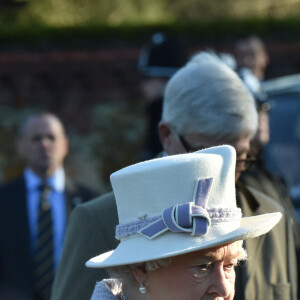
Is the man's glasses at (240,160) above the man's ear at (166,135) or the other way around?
the other way around

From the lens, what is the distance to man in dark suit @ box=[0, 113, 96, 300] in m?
6.46

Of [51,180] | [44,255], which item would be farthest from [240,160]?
[51,180]

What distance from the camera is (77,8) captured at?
18797mm

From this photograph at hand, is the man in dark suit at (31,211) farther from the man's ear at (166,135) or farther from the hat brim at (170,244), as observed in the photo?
the hat brim at (170,244)

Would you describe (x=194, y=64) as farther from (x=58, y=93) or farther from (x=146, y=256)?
(x=58, y=93)

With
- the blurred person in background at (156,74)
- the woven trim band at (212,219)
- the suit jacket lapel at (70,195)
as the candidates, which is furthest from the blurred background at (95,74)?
the woven trim band at (212,219)

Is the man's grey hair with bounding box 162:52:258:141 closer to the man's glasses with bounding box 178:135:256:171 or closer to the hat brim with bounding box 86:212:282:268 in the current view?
the man's glasses with bounding box 178:135:256:171

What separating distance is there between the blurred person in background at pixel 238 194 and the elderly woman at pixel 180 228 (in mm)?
647

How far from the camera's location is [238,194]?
422 centimetres

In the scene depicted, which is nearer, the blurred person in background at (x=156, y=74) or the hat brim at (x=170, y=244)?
the hat brim at (x=170, y=244)

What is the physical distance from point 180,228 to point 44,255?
3.53 meters

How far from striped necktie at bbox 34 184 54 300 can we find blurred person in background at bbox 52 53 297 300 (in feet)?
8.07

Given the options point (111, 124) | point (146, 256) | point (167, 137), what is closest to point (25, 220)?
point (167, 137)

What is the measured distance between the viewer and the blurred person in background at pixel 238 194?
384 centimetres
